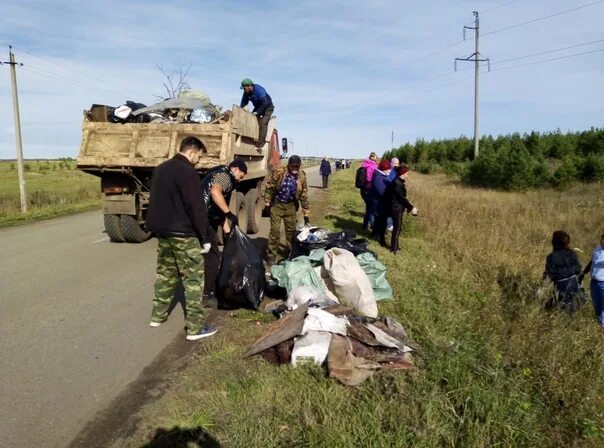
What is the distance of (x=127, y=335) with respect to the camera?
4.70m

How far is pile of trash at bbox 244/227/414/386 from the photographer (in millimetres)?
3643

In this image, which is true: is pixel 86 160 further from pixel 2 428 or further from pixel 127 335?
pixel 2 428

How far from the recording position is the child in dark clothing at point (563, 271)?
5867 millimetres

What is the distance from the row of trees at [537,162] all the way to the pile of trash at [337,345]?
23.5 metres

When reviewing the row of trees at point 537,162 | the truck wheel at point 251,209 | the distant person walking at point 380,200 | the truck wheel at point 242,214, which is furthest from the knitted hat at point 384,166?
the row of trees at point 537,162

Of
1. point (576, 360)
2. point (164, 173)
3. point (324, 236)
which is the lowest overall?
point (576, 360)

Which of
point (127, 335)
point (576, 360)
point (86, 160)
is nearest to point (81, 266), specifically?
point (86, 160)

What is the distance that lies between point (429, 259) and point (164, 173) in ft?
16.4

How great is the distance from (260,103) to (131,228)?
12.6 ft

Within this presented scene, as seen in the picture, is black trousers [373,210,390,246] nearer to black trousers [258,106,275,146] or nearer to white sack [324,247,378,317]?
black trousers [258,106,275,146]

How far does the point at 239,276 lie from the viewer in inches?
203

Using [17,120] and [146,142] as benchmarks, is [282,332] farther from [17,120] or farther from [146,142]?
[17,120]

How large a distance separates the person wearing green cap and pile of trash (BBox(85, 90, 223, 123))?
1360 mm

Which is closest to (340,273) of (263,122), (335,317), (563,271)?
(335,317)
